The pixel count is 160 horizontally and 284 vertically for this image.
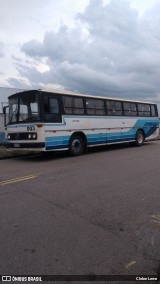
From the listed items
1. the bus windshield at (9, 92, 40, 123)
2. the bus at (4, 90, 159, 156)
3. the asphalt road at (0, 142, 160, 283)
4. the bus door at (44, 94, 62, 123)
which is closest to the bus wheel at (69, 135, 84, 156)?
the bus at (4, 90, 159, 156)

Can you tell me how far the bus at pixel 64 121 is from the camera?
37.8 ft

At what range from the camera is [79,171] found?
901 centimetres

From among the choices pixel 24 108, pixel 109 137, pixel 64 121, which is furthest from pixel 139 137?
pixel 24 108

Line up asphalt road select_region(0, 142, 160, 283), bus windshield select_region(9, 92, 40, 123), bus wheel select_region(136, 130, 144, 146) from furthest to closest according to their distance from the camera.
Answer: bus wheel select_region(136, 130, 144, 146)
bus windshield select_region(9, 92, 40, 123)
asphalt road select_region(0, 142, 160, 283)

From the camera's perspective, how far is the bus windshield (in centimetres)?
1151

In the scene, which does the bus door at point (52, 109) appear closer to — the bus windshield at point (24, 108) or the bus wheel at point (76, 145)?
the bus windshield at point (24, 108)

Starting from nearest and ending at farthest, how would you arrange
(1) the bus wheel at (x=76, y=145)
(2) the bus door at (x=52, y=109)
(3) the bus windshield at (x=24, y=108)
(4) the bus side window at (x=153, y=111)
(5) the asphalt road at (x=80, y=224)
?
(5) the asphalt road at (x=80, y=224) → (3) the bus windshield at (x=24, y=108) → (2) the bus door at (x=52, y=109) → (1) the bus wheel at (x=76, y=145) → (4) the bus side window at (x=153, y=111)

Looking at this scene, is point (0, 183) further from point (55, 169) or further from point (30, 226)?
point (30, 226)

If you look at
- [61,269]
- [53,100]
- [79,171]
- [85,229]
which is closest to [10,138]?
[53,100]

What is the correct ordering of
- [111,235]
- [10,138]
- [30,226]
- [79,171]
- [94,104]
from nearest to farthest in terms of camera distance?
[111,235] < [30,226] < [79,171] < [10,138] < [94,104]

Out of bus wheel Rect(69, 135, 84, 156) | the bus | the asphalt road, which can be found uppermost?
Answer: the bus

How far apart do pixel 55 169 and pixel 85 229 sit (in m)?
5.18

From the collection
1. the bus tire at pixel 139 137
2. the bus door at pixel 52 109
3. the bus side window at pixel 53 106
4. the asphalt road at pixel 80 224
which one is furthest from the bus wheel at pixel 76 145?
the bus tire at pixel 139 137

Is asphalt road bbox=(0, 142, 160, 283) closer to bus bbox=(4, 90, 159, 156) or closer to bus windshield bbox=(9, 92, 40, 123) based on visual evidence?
bus bbox=(4, 90, 159, 156)
